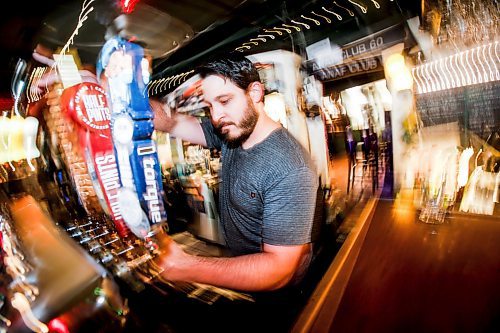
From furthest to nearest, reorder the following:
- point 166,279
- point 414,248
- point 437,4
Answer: point 437,4
point 414,248
point 166,279

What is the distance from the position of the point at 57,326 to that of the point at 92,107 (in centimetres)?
108

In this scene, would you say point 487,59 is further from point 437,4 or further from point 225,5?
point 225,5

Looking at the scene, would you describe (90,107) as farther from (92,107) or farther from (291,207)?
(291,207)

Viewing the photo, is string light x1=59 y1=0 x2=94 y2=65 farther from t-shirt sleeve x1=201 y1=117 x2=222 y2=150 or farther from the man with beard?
t-shirt sleeve x1=201 y1=117 x2=222 y2=150

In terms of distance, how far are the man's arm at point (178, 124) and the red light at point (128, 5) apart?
487 mm

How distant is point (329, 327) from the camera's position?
1.12 meters

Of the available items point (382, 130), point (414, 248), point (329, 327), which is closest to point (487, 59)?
point (382, 130)

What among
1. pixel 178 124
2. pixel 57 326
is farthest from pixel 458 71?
pixel 57 326

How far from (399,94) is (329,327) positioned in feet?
10.8

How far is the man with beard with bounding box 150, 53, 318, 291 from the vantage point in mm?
1209

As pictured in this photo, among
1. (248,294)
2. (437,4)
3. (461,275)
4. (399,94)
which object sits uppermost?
(437,4)

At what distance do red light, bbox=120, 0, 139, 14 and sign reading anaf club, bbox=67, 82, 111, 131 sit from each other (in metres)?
0.41

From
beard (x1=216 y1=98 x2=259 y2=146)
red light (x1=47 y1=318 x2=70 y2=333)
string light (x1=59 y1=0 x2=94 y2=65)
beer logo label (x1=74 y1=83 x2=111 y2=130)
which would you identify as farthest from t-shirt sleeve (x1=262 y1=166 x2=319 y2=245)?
string light (x1=59 y1=0 x2=94 y2=65)

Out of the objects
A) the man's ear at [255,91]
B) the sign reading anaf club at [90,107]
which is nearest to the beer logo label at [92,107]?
the sign reading anaf club at [90,107]
